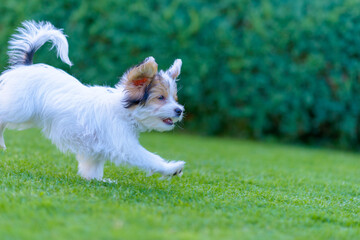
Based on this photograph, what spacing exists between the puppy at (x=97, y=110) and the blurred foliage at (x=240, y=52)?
6.64m

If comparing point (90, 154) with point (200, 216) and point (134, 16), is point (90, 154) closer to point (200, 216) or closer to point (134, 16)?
point (200, 216)

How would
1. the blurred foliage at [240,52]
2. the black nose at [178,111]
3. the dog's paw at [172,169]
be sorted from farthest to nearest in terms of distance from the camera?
the blurred foliage at [240,52]
the black nose at [178,111]
the dog's paw at [172,169]

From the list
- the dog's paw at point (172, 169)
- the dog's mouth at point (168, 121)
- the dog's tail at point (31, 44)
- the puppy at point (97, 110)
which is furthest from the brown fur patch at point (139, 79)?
the dog's tail at point (31, 44)

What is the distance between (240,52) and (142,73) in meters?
7.13

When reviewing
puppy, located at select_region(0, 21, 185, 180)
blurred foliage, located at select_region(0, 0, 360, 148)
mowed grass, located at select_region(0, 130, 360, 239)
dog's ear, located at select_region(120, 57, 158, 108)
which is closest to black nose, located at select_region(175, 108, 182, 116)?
puppy, located at select_region(0, 21, 185, 180)

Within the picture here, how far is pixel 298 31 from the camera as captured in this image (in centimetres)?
1152

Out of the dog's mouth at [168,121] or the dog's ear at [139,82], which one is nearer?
the dog's ear at [139,82]

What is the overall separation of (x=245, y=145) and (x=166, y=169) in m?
6.74

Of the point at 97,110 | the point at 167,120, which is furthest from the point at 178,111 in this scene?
the point at 97,110

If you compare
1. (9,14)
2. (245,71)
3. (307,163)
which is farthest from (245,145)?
(9,14)

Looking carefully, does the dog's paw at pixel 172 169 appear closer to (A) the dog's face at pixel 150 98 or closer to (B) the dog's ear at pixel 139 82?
(A) the dog's face at pixel 150 98

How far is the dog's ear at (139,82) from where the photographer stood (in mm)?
4977

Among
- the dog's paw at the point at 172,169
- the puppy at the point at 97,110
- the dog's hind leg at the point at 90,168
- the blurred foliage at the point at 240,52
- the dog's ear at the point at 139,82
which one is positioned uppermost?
the blurred foliage at the point at 240,52

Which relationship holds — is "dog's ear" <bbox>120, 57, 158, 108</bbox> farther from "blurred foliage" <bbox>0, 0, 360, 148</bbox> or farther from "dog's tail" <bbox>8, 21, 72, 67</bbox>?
"blurred foliage" <bbox>0, 0, 360, 148</bbox>
